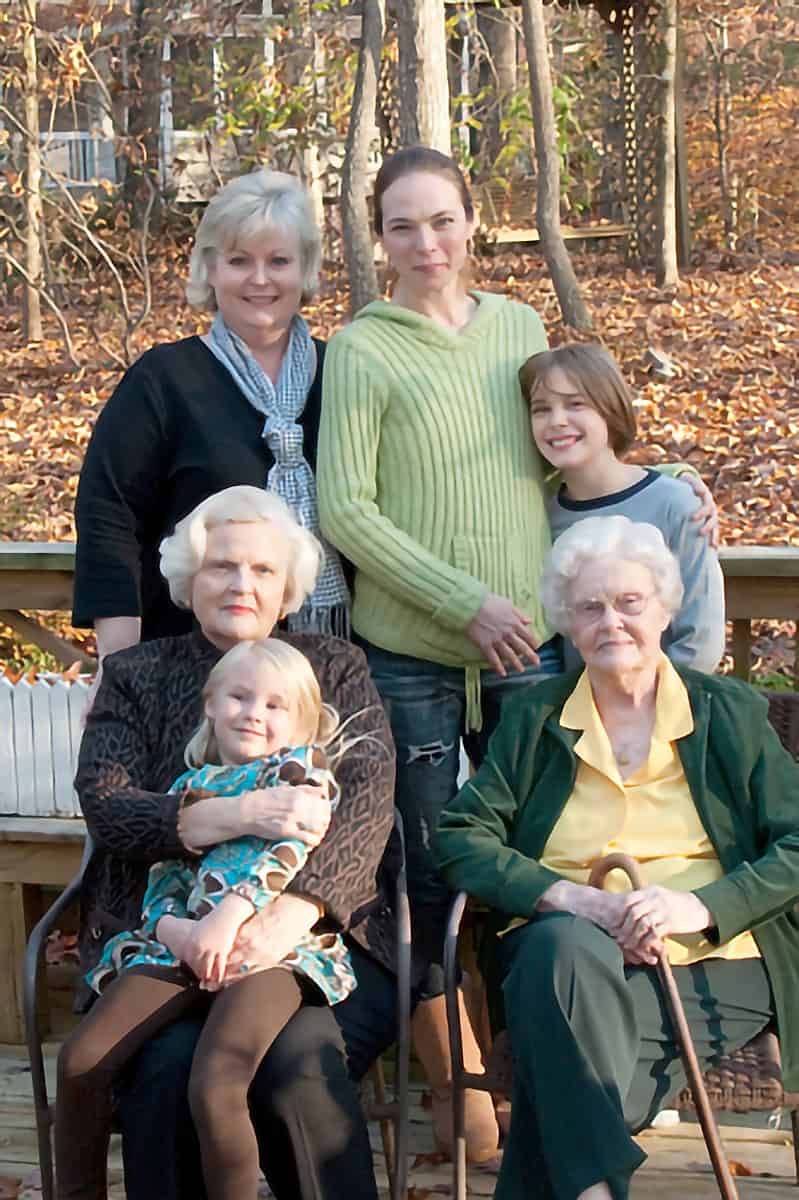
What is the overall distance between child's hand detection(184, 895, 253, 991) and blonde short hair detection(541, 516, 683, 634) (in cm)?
80

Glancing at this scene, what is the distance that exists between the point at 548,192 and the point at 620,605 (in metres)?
8.59

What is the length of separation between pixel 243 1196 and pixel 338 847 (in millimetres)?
604

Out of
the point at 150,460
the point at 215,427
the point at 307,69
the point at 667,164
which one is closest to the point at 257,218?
the point at 215,427

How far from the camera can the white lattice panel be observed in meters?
3.74

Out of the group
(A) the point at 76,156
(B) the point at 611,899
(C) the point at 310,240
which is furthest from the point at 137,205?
(B) the point at 611,899

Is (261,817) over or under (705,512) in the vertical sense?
under

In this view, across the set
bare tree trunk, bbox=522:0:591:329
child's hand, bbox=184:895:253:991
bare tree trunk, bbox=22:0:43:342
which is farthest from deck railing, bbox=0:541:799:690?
bare tree trunk, bbox=522:0:591:329

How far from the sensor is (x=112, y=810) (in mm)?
2773

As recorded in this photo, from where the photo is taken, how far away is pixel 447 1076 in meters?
3.23

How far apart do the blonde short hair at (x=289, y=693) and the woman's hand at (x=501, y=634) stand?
334 millimetres

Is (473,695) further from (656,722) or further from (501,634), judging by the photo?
(656,722)

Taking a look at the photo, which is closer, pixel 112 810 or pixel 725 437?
pixel 112 810

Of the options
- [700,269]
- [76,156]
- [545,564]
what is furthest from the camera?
[76,156]

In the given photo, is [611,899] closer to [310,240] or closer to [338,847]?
[338,847]
